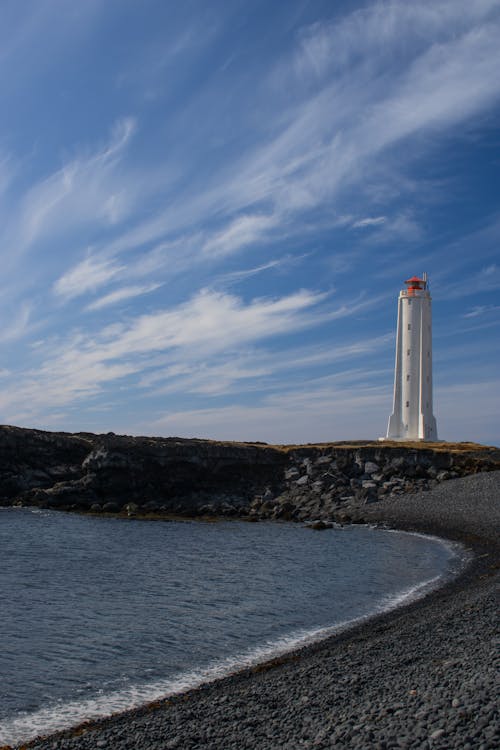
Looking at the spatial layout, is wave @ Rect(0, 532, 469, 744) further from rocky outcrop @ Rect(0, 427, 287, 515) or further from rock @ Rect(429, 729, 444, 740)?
rocky outcrop @ Rect(0, 427, 287, 515)

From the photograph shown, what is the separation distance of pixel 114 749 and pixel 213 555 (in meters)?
21.9

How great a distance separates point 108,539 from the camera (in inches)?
1489

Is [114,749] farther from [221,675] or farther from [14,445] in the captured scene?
[14,445]

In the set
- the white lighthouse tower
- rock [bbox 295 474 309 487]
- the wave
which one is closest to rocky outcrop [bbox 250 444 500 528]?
rock [bbox 295 474 309 487]

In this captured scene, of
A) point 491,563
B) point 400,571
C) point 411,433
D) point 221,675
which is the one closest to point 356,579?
point 400,571

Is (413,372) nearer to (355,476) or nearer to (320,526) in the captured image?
(355,476)

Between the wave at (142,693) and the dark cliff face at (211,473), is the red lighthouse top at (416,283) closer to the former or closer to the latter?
the dark cliff face at (211,473)

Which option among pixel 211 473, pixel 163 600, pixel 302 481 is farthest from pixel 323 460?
pixel 163 600

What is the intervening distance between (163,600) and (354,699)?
39.8ft

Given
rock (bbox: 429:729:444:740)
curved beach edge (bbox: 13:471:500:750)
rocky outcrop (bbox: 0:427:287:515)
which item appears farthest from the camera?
rocky outcrop (bbox: 0:427:287:515)

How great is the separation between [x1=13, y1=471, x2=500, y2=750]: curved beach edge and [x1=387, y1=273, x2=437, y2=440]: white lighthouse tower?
145 ft

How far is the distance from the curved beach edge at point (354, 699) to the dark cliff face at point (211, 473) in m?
30.5

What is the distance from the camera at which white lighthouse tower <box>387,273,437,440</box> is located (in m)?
62.6

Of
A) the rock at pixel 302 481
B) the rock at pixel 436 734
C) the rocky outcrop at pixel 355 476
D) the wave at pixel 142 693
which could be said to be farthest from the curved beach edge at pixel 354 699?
the rock at pixel 302 481
